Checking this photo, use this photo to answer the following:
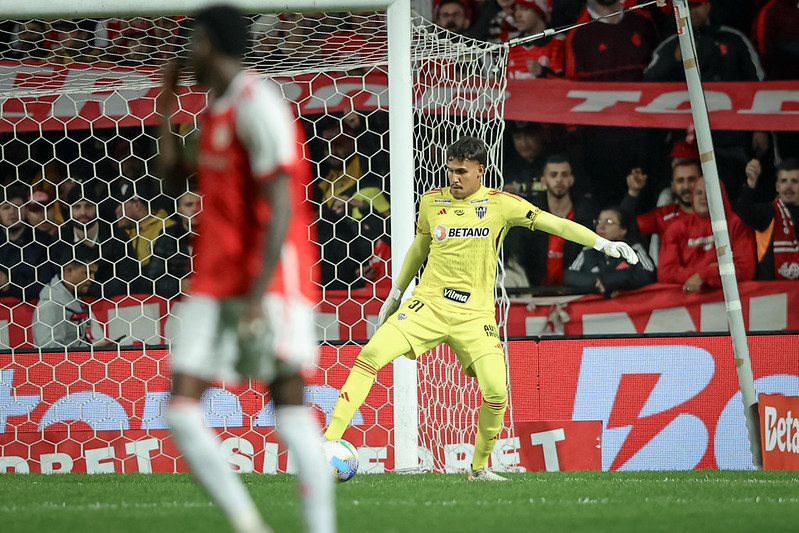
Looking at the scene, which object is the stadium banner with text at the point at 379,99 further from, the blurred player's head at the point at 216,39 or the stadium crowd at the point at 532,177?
the blurred player's head at the point at 216,39

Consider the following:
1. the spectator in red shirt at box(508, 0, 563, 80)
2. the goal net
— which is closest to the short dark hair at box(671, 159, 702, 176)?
the spectator in red shirt at box(508, 0, 563, 80)

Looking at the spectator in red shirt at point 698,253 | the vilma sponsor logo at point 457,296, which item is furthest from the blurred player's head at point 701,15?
the vilma sponsor logo at point 457,296

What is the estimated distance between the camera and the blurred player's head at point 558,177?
9.03 metres

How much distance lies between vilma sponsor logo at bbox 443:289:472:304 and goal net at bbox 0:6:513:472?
4.01 ft

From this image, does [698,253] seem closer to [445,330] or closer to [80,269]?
[445,330]

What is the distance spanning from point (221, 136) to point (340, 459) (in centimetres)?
268

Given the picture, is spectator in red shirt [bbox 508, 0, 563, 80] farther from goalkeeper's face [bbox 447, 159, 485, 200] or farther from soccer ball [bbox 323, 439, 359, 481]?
soccer ball [bbox 323, 439, 359, 481]

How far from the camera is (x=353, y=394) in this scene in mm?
5566

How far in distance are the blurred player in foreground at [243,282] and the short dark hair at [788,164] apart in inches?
285

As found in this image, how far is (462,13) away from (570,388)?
12.8ft

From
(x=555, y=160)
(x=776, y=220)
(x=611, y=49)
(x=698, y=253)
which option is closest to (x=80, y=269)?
(x=555, y=160)

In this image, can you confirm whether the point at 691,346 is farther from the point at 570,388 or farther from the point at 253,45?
the point at 253,45

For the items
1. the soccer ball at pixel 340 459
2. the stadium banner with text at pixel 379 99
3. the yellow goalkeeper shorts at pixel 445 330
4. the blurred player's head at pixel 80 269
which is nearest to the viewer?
the soccer ball at pixel 340 459

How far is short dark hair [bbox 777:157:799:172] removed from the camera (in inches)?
361
